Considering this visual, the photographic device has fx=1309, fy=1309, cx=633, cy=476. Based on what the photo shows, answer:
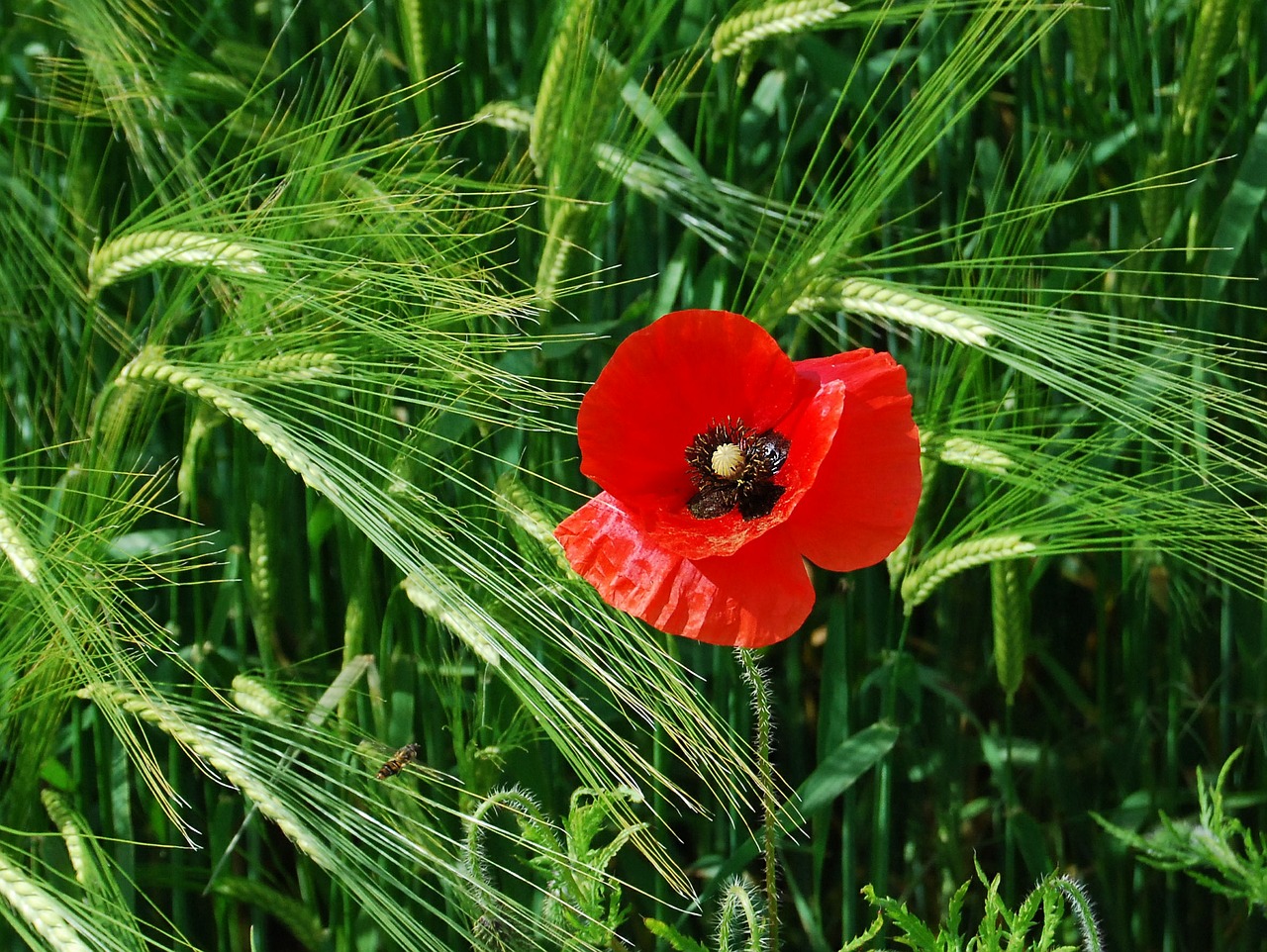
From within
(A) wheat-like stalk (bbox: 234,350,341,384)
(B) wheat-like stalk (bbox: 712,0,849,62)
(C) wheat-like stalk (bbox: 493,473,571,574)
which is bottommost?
(C) wheat-like stalk (bbox: 493,473,571,574)

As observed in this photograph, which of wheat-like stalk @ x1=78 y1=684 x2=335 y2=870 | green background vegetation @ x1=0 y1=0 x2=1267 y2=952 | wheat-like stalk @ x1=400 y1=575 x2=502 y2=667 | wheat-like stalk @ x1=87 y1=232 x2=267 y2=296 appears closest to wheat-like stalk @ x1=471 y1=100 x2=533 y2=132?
green background vegetation @ x1=0 y1=0 x2=1267 y2=952

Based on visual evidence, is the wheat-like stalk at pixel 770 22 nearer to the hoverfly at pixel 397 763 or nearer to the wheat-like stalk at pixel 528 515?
the wheat-like stalk at pixel 528 515

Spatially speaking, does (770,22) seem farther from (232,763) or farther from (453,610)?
(232,763)

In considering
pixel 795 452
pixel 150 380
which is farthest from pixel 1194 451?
pixel 150 380

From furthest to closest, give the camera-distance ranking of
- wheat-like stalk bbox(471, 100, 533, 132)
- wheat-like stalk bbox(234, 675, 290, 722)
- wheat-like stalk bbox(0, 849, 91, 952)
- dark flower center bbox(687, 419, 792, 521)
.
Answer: wheat-like stalk bbox(471, 100, 533, 132) → wheat-like stalk bbox(234, 675, 290, 722) → dark flower center bbox(687, 419, 792, 521) → wheat-like stalk bbox(0, 849, 91, 952)

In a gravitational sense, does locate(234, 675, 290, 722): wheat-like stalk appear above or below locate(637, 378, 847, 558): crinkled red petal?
below

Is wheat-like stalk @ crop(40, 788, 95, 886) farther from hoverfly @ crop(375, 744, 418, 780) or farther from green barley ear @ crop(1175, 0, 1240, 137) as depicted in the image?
green barley ear @ crop(1175, 0, 1240, 137)

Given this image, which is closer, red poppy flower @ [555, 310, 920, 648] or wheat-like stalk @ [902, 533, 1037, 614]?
red poppy flower @ [555, 310, 920, 648]
